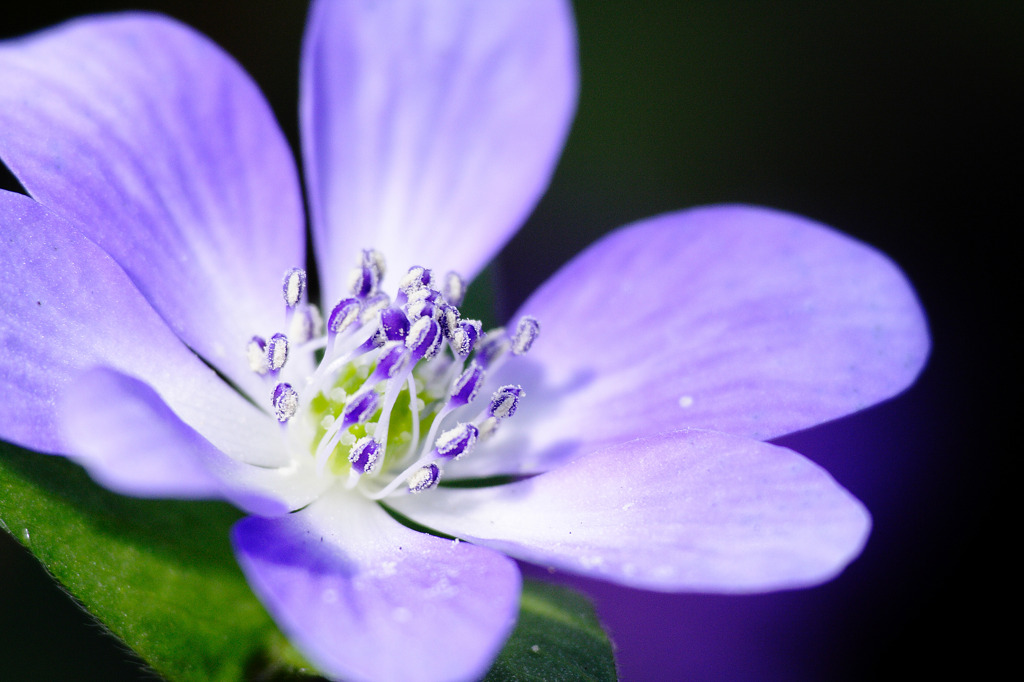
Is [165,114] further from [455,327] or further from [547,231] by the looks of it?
[547,231]

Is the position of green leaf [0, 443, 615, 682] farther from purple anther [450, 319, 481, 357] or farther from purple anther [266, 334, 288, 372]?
purple anther [450, 319, 481, 357]

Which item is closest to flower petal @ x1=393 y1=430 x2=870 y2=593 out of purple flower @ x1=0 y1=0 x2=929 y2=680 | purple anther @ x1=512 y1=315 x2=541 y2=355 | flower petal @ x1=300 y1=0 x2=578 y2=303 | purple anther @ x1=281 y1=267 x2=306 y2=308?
purple flower @ x1=0 y1=0 x2=929 y2=680

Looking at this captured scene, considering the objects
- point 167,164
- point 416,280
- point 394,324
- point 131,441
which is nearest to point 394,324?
point 394,324

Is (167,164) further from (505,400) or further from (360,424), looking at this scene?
(505,400)

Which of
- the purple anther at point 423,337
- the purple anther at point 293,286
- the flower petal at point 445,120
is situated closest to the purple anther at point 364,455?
the purple anther at point 423,337

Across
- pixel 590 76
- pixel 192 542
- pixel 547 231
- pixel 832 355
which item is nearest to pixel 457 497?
pixel 192 542

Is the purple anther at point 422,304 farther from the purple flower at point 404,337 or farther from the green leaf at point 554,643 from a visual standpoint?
the green leaf at point 554,643
